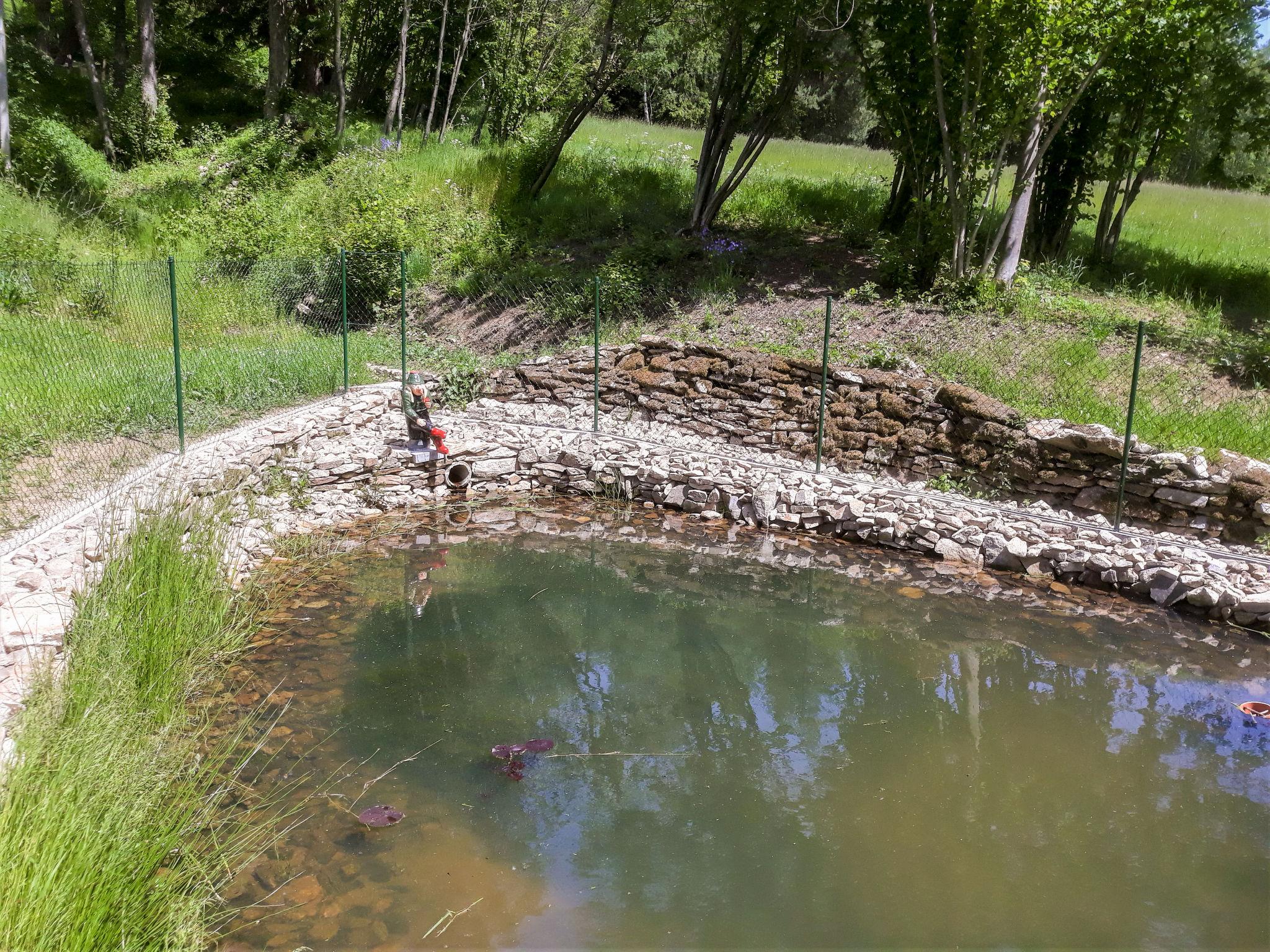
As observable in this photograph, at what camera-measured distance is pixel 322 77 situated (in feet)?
86.3

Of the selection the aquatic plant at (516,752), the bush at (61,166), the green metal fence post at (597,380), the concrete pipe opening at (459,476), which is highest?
the bush at (61,166)

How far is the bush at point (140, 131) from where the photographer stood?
1923 centimetres

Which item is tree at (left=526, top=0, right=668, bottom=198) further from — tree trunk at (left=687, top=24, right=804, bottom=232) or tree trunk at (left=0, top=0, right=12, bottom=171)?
tree trunk at (left=0, top=0, right=12, bottom=171)

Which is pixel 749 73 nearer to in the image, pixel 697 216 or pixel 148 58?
pixel 697 216

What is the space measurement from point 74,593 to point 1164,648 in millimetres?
7687

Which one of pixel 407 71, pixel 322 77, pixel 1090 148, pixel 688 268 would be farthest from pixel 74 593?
pixel 322 77

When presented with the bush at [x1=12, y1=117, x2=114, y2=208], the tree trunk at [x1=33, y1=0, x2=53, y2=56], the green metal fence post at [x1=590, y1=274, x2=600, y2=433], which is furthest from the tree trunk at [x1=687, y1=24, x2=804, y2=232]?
the tree trunk at [x1=33, y1=0, x2=53, y2=56]

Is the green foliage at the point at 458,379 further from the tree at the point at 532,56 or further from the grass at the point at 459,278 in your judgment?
the tree at the point at 532,56

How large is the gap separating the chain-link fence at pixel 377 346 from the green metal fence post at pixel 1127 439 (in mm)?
88

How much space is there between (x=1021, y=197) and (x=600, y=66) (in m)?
7.45

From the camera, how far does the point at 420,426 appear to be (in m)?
10.3

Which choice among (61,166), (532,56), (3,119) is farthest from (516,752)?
(532,56)

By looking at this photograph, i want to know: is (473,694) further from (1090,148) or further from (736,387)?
(1090,148)

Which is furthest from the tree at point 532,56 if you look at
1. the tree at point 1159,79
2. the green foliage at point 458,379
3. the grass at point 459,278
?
the tree at point 1159,79
